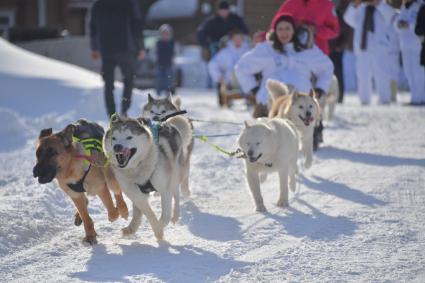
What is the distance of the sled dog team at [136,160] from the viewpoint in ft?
15.7

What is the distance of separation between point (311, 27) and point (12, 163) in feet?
11.3

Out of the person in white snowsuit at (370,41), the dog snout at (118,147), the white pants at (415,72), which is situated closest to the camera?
the dog snout at (118,147)

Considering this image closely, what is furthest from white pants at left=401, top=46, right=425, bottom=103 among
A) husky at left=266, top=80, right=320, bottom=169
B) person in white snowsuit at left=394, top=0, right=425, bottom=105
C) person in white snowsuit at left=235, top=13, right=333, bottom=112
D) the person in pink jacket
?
husky at left=266, top=80, right=320, bottom=169

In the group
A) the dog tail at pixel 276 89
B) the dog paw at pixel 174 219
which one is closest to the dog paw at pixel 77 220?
the dog paw at pixel 174 219

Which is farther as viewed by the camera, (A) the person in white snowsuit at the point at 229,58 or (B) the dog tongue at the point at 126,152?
(A) the person in white snowsuit at the point at 229,58

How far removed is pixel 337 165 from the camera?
25.1 feet

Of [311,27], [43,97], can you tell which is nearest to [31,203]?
[311,27]

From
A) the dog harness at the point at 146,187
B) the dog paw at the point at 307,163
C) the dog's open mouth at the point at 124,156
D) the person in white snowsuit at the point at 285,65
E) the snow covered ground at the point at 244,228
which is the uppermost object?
the person in white snowsuit at the point at 285,65

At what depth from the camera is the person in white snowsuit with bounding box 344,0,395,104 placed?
13.3m

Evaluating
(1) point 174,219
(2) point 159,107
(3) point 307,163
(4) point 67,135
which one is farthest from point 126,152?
(3) point 307,163

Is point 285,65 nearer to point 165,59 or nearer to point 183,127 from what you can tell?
point 183,127

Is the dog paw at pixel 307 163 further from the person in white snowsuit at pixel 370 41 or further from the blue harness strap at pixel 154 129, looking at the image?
the person in white snowsuit at pixel 370 41

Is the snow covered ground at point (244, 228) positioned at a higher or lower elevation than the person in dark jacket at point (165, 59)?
lower

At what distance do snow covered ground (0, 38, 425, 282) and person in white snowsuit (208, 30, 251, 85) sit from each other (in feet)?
14.5
